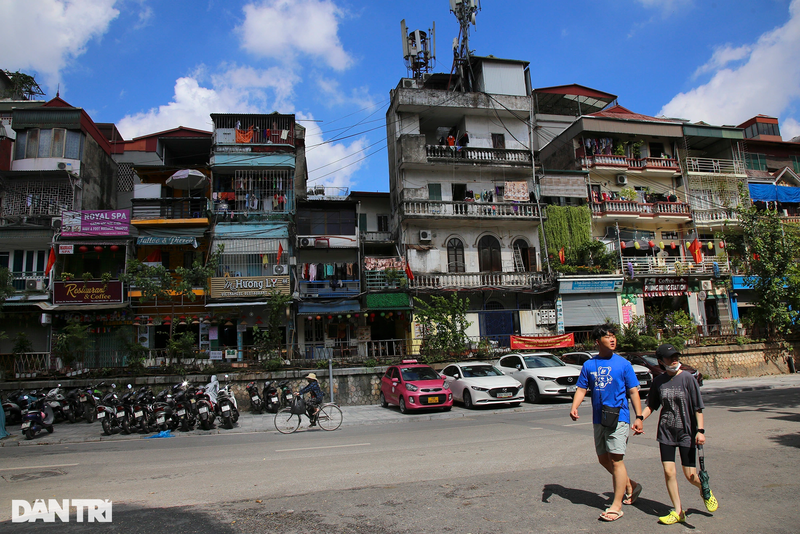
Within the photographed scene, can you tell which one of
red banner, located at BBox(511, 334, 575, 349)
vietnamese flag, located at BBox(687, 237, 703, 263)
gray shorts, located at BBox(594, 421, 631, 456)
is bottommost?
gray shorts, located at BBox(594, 421, 631, 456)

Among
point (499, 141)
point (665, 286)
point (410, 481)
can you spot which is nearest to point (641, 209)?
point (665, 286)

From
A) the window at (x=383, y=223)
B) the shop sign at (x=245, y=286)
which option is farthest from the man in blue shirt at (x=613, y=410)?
the window at (x=383, y=223)

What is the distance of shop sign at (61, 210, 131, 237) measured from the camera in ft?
79.9

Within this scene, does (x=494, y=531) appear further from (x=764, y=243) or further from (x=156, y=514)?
(x=764, y=243)

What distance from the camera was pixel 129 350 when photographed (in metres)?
19.8

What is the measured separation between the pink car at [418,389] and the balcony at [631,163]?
65.9 feet

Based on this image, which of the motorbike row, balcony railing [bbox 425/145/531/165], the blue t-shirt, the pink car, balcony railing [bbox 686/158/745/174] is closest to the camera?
the blue t-shirt

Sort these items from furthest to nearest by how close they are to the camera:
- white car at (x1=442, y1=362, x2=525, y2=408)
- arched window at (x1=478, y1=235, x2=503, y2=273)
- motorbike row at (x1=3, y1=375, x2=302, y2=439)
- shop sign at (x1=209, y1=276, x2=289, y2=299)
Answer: arched window at (x1=478, y1=235, x2=503, y2=273), shop sign at (x1=209, y1=276, x2=289, y2=299), white car at (x1=442, y1=362, x2=525, y2=408), motorbike row at (x1=3, y1=375, x2=302, y2=439)

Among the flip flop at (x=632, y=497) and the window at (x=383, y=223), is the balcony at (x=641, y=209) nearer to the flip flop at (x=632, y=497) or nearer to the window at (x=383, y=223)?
the window at (x=383, y=223)

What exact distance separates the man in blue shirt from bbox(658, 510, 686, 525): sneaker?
387 millimetres

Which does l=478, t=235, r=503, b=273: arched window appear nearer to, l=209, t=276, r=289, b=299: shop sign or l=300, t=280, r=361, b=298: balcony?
l=300, t=280, r=361, b=298: balcony

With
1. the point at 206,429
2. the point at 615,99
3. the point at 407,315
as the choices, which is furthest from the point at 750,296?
the point at 206,429

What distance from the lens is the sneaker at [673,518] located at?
4762 millimetres

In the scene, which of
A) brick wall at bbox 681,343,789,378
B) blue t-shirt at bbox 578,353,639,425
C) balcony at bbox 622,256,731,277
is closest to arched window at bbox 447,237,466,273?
balcony at bbox 622,256,731,277
